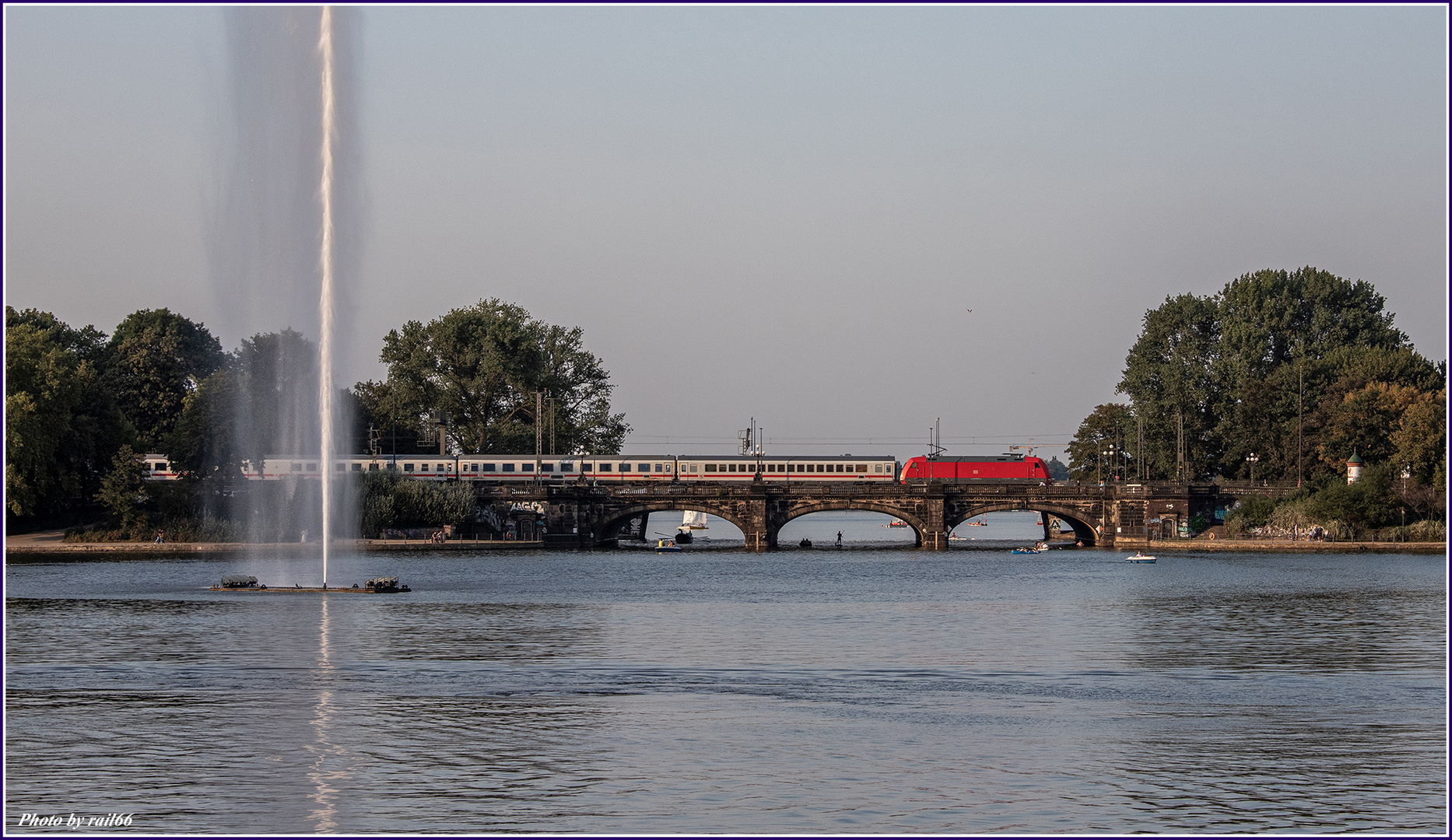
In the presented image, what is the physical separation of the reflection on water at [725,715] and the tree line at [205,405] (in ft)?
66.0

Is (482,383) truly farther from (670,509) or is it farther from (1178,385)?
(1178,385)

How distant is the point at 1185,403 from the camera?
120 m

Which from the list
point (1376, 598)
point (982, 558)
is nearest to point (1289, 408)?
point (982, 558)

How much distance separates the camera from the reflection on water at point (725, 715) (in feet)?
61.8

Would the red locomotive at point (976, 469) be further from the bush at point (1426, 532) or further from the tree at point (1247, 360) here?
the bush at point (1426, 532)

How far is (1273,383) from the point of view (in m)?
113

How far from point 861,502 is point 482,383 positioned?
44.2m

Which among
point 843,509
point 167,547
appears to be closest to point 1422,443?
point 843,509

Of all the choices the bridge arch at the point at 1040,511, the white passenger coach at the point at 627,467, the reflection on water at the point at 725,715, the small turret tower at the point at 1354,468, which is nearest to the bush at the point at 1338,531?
the small turret tower at the point at 1354,468

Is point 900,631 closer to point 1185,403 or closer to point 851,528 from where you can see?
point 1185,403

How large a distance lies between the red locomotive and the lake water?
6107cm

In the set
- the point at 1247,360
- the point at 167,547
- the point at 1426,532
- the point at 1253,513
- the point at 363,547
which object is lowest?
the point at 363,547

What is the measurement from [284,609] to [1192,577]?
141 feet

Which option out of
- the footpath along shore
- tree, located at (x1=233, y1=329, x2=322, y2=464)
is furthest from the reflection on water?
the footpath along shore
